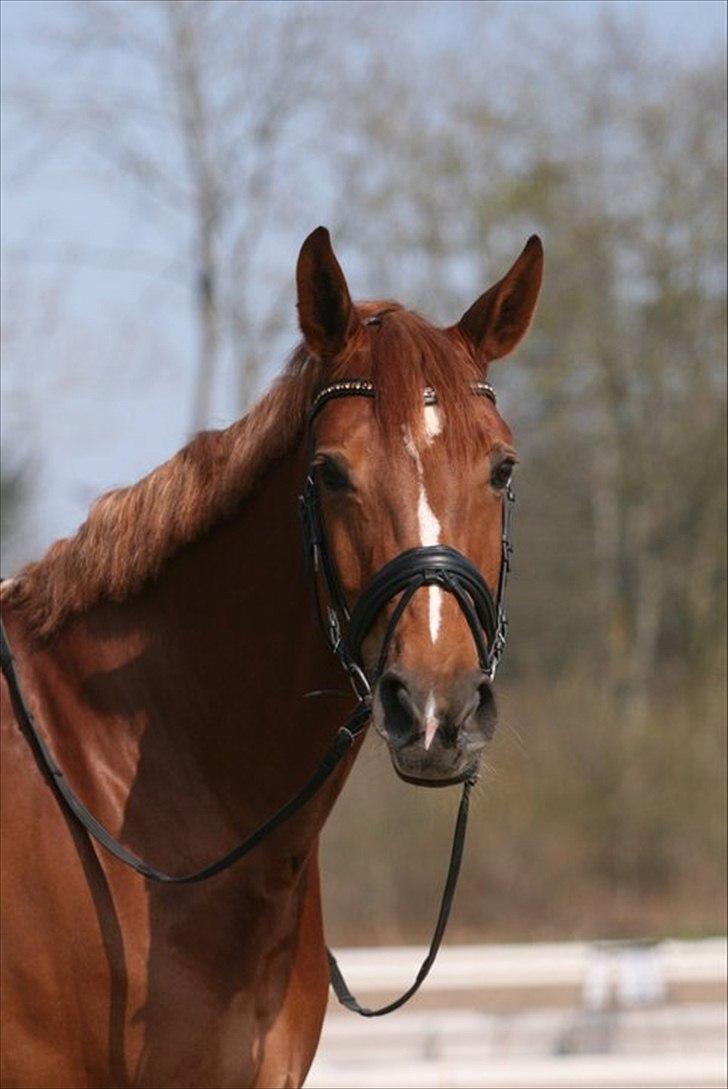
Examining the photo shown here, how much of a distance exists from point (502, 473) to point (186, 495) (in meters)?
0.69

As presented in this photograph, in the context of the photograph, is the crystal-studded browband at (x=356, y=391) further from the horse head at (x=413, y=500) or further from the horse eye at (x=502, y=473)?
the horse eye at (x=502, y=473)

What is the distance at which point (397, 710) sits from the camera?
2.79m

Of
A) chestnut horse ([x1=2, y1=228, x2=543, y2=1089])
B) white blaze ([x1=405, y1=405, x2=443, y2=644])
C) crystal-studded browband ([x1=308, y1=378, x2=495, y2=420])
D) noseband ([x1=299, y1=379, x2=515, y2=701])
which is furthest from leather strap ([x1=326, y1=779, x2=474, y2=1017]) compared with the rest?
crystal-studded browband ([x1=308, y1=378, x2=495, y2=420])

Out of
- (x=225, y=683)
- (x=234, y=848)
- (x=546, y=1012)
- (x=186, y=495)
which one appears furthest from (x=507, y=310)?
(x=546, y=1012)

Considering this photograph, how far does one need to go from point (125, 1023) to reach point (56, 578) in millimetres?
898

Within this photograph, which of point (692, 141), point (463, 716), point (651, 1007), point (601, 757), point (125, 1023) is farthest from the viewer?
point (692, 141)

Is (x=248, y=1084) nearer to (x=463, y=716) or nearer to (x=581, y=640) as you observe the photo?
(x=463, y=716)

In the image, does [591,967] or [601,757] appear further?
[601,757]

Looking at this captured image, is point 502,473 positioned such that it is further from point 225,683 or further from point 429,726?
point 225,683

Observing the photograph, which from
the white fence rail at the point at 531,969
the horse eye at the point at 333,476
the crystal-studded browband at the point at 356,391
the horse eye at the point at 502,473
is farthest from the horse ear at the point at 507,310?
the white fence rail at the point at 531,969

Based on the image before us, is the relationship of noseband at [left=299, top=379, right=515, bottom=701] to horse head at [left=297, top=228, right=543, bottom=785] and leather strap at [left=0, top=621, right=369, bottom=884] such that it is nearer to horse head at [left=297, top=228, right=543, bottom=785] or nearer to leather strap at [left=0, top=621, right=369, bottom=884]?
horse head at [left=297, top=228, right=543, bottom=785]

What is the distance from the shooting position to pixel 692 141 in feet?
53.5

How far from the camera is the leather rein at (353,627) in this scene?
2.87 m

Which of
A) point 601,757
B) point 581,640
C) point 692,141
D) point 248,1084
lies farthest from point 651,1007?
point 692,141
